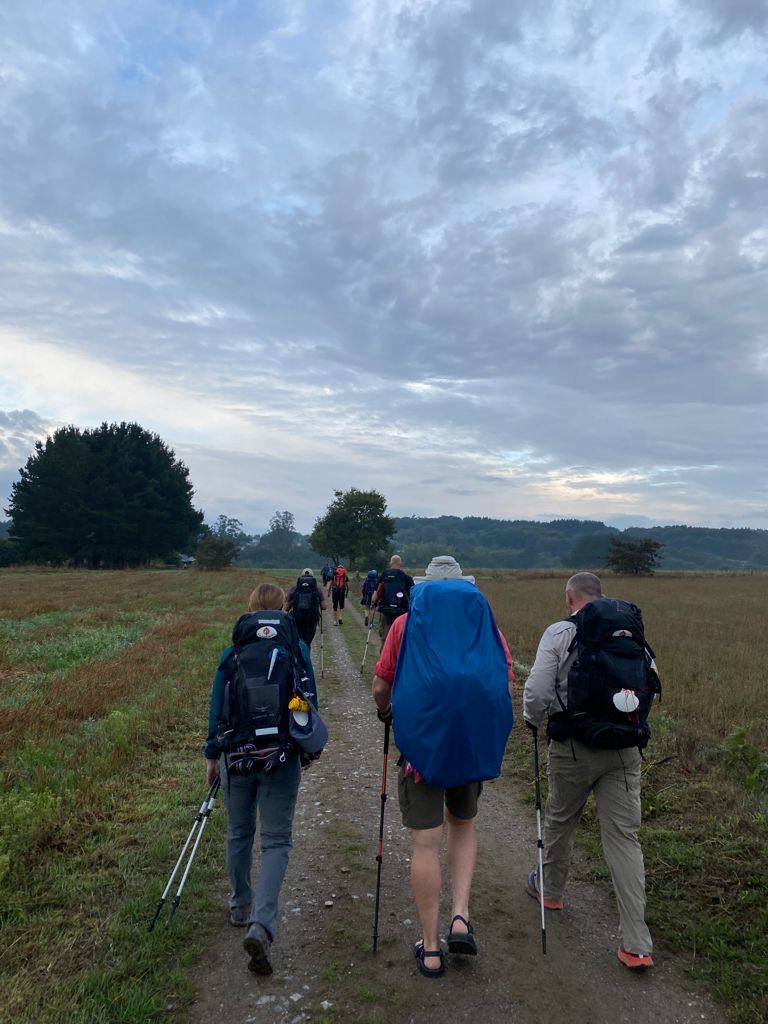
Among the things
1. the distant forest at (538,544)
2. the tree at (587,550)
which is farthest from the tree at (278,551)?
the tree at (587,550)


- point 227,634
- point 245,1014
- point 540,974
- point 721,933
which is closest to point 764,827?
point 721,933

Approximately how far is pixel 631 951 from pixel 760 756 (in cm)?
401

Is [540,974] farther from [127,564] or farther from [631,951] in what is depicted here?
[127,564]

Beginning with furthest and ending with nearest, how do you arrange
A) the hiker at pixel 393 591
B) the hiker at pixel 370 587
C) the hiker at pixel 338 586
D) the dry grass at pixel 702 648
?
the hiker at pixel 338 586, the hiker at pixel 370 587, the hiker at pixel 393 591, the dry grass at pixel 702 648

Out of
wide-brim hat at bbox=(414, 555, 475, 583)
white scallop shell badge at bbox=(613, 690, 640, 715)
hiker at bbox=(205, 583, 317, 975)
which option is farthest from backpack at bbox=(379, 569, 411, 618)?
white scallop shell badge at bbox=(613, 690, 640, 715)

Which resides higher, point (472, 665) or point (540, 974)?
point (472, 665)

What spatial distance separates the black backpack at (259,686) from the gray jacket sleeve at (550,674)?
1.55 metres

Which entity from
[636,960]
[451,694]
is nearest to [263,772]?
[451,694]

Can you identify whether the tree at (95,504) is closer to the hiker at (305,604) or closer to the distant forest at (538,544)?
the distant forest at (538,544)

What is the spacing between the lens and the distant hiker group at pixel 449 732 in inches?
140

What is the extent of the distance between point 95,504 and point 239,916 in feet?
226

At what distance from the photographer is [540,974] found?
3752 mm

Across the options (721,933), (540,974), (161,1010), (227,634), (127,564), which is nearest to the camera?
(161,1010)

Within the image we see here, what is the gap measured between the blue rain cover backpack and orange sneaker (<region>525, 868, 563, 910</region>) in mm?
1623
